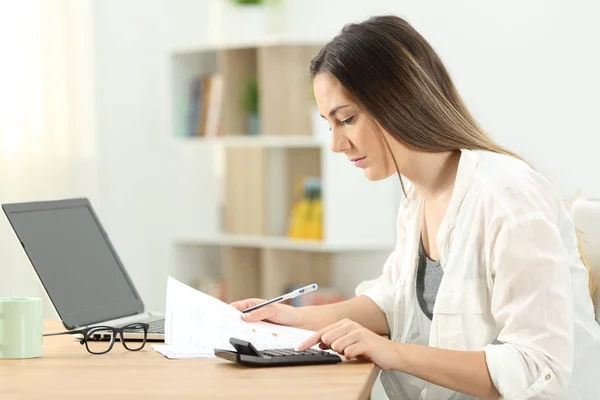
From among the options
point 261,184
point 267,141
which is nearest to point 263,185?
point 261,184

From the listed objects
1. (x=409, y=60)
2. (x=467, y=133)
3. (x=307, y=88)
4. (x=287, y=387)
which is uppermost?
(x=307, y=88)

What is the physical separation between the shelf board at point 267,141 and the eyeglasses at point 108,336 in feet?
6.98

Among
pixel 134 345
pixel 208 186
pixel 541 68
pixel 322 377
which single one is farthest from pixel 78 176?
pixel 322 377

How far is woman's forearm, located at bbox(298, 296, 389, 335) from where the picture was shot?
1762mm

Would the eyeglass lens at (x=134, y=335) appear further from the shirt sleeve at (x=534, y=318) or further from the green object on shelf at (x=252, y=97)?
the green object on shelf at (x=252, y=97)

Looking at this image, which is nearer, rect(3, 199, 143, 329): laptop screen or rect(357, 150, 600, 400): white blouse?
rect(357, 150, 600, 400): white blouse

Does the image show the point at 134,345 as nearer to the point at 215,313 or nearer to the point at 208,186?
the point at 215,313

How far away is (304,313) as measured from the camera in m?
1.76

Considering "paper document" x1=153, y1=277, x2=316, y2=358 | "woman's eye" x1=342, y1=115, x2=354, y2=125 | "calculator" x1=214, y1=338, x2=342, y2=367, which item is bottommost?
"calculator" x1=214, y1=338, x2=342, y2=367

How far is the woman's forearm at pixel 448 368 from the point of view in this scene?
140cm

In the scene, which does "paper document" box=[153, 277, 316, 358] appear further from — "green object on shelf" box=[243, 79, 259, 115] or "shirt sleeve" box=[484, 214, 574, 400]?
"green object on shelf" box=[243, 79, 259, 115]

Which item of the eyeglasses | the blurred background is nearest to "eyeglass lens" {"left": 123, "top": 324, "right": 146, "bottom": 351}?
the eyeglasses

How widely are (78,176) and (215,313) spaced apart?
245cm

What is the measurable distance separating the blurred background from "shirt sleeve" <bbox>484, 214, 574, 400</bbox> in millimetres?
2176
